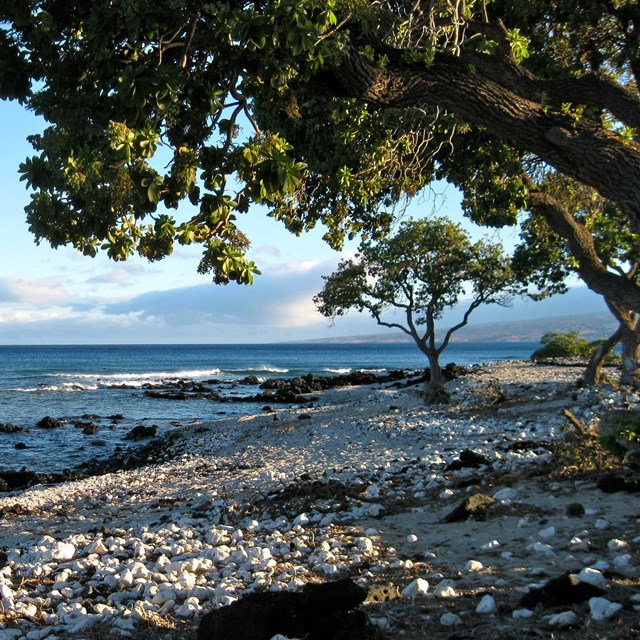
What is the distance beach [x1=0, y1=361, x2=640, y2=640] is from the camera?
220 inches

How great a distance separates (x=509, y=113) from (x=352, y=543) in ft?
17.3

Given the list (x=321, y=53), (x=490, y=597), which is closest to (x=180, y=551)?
(x=490, y=597)

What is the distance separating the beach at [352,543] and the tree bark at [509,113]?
3.52 metres

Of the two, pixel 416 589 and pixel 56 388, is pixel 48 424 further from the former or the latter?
pixel 416 589

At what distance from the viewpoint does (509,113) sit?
641cm

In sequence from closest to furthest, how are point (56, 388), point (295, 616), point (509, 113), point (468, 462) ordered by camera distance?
point (295, 616), point (509, 113), point (468, 462), point (56, 388)

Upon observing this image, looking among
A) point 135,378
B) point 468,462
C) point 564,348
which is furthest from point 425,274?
point 135,378

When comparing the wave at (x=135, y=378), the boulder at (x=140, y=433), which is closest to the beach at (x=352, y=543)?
the boulder at (x=140, y=433)

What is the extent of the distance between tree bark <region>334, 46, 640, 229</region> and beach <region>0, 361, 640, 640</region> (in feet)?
11.5

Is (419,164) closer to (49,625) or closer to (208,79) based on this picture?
(208,79)

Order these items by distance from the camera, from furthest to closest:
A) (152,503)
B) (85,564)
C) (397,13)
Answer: (152,503), (397,13), (85,564)

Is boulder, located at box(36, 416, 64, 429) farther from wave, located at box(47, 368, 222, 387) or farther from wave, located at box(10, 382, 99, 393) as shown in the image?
wave, located at box(47, 368, 222, 387)

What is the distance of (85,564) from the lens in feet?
26.2

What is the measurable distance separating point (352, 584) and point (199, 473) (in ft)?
40.8
